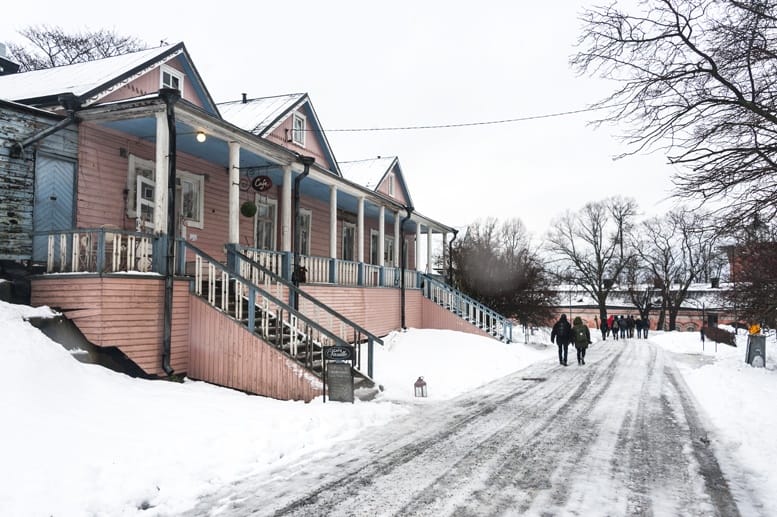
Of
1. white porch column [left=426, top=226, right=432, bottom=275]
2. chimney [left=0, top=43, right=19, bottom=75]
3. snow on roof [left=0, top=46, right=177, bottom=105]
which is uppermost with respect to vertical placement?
chimney [left=0, top=43, right=19, bottom=75]

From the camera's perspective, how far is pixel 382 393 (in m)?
9.72

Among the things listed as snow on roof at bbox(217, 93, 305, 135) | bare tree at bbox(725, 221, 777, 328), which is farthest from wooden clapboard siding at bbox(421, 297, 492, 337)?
snow on roof at bbox(217, 93, 305, 135)

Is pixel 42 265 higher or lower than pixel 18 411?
higher

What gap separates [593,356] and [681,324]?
5280cm

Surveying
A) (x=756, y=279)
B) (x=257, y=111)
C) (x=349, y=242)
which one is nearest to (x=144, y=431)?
(x=257, y=111)

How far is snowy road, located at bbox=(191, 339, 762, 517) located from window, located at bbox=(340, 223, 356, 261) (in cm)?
1256

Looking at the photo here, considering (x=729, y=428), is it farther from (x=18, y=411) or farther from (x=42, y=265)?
(x=42, y=265)

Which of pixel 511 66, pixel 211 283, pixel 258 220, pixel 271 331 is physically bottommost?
pixel 271 331

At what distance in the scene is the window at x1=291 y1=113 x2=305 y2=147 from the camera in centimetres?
1817

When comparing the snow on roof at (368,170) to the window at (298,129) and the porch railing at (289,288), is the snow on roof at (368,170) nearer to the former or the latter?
the window at (298,129)

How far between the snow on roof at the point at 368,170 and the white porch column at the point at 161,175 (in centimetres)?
1440

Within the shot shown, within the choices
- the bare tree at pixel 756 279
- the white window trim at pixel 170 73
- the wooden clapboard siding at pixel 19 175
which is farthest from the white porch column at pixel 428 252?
the wooden clapboard siding at pixel 19 175

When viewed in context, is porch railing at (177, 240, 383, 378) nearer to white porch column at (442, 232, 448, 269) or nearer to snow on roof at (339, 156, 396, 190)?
snow on roof at (339, 156, 396, 190)

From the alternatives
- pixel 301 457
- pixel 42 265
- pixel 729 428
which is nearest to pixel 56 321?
pixel 42 265
